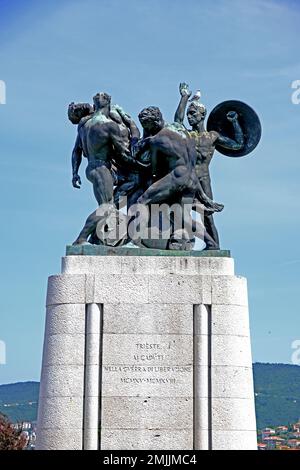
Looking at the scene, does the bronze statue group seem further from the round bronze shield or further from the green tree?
the green tree

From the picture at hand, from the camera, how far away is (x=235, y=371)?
23.2 m

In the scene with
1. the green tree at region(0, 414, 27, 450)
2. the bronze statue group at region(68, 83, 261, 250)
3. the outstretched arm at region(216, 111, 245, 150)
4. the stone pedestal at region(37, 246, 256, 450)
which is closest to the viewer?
the stone pedestal at region(37, 246, 256, 450)

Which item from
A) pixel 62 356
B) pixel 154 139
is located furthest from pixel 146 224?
pixel 62 356

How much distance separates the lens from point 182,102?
25812 millimetres

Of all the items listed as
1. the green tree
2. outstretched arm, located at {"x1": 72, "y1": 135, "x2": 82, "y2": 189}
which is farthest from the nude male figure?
the green tree

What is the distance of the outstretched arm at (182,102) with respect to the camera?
25.7 meters

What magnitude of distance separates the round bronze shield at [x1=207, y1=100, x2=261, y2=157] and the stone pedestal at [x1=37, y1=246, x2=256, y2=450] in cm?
396

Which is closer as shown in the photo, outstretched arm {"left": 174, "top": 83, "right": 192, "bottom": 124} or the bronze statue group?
the bronze statue group

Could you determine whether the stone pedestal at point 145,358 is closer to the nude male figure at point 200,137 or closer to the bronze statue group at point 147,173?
the bronze statue group at point 147,173

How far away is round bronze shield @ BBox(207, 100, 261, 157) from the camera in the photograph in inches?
1037

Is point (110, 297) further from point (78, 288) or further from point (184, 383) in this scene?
point (184, 383)

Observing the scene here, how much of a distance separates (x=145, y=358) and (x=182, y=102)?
6682mm

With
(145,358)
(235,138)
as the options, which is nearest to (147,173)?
(235,138)
